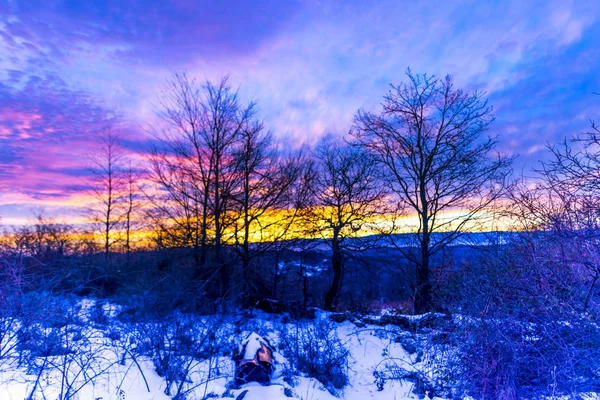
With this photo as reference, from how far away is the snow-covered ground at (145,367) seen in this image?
6266 mm

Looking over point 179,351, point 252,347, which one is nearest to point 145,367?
point 179,351

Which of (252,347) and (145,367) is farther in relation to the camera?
(252,347)

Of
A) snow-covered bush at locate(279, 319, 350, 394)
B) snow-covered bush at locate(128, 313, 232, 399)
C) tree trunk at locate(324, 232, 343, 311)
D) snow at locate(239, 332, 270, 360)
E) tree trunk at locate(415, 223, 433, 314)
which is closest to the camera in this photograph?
snow-covered bush at locate(128, 313, 232, 399)

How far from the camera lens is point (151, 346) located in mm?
8516

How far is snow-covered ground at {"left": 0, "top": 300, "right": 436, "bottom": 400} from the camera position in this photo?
6.27 meters

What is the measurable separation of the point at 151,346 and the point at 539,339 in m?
7.47

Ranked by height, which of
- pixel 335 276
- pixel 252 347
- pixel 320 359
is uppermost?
pixel 335 276

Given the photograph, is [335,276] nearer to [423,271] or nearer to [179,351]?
[423,271]

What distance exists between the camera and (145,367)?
797 cm

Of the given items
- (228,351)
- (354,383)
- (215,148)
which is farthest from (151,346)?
(215,148)

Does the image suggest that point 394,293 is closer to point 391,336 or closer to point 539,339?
point 391,336

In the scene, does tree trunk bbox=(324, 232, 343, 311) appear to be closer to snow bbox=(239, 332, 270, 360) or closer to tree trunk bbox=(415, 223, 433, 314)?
tree trunk bbox=(415, 223, 433, 314)

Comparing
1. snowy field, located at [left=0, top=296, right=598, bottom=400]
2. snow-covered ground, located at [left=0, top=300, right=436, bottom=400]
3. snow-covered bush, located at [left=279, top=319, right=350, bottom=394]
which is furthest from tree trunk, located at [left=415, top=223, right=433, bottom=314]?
snow-covered bush, located at [left=279, top=319, right=350, bottom=394]

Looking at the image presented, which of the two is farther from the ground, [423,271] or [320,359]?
[423,271]
